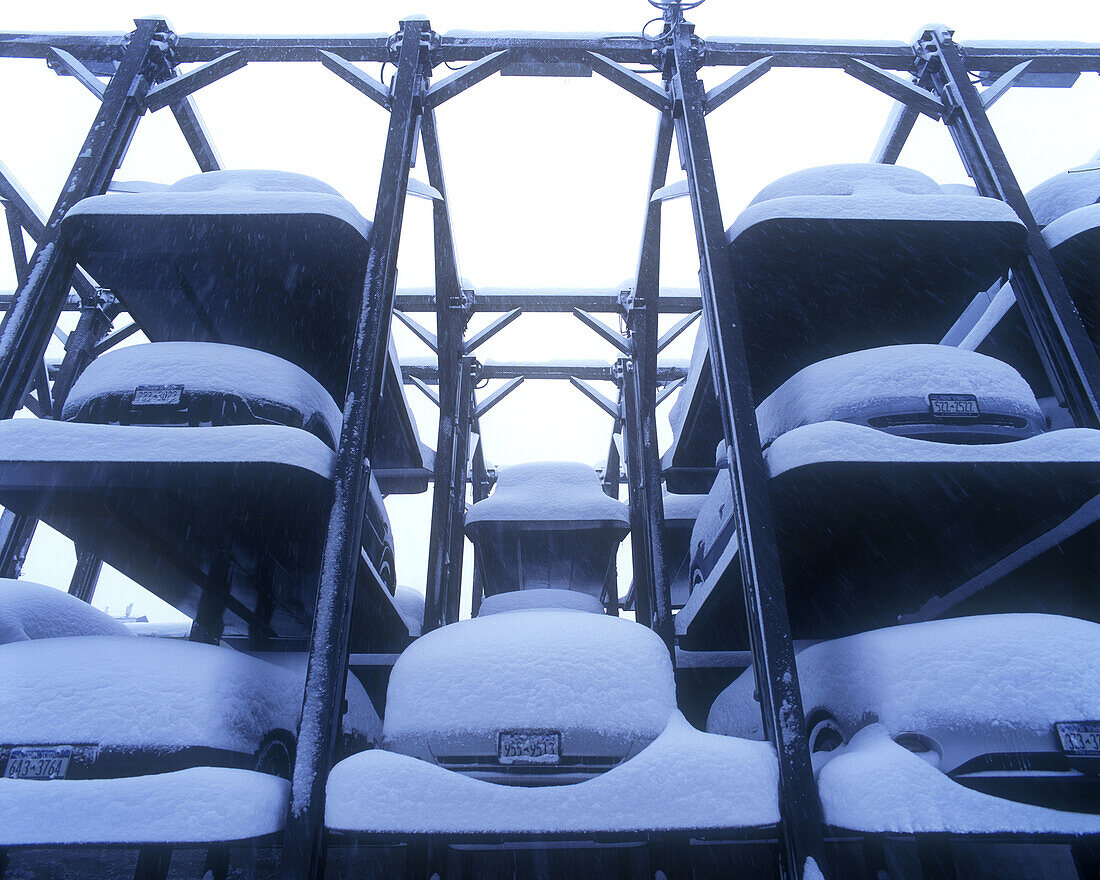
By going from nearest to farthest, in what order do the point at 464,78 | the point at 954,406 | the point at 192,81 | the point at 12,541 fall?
Result: the point at 954,406, the point at 464,78, the point at 192,81, the point at 12,541

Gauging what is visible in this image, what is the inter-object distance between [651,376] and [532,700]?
10.9 ft

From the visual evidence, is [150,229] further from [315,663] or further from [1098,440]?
[1098,440]

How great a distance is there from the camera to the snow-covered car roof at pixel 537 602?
387cm

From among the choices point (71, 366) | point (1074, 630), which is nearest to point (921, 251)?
point (1074, 630)

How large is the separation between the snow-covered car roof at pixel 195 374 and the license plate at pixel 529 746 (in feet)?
5.45

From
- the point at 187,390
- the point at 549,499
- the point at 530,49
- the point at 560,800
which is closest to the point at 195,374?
the point at 187,390

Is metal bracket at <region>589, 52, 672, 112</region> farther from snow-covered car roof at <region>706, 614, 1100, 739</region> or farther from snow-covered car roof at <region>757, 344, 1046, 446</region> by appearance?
snow-covered car roof at <region>706, 614, 1100, 739</region>

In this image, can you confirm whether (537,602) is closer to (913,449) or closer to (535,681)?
(535,681)

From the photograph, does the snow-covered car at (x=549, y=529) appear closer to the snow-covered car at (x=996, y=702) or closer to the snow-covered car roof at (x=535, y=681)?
the snow-covered car roof at (x=535, y=681)

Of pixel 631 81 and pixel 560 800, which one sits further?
pixel 631 81

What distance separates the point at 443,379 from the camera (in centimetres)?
513

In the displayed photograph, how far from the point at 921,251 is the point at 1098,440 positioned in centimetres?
114

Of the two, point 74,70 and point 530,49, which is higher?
point 530,49

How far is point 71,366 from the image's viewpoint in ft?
17.0
